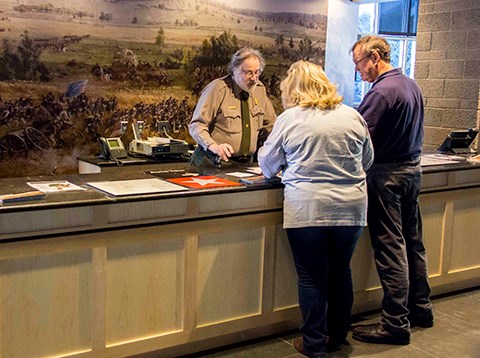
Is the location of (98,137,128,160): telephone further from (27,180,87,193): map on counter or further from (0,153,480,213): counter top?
(27,180,87,193): map on counter

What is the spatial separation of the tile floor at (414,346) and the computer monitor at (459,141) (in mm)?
1565

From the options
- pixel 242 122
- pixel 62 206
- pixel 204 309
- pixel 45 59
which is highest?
pixel 45 59

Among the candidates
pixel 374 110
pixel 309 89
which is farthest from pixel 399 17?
pixel 309 89

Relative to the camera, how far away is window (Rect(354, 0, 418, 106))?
30.3 ft

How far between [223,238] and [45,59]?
2.38 metres

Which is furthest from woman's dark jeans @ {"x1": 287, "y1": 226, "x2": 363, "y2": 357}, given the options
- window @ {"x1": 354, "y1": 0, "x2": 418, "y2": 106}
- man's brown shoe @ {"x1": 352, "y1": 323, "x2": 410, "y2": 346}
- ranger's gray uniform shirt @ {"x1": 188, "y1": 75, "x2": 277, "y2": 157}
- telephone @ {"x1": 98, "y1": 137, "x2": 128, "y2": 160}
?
window @ {"x1": 354, "y1": 0, "x2": 418, "y2": 106}

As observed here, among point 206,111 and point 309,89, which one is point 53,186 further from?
point 206,111

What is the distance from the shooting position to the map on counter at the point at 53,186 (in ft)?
9.36

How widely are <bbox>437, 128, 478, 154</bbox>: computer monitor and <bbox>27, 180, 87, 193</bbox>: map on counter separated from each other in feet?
10.5

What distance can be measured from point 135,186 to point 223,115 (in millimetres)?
1280

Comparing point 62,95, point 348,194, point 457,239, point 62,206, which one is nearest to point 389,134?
point 348,194

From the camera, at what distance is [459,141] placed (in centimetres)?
496

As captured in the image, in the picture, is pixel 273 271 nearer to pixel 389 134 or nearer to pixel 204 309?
pixel 204 309

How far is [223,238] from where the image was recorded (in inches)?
123
